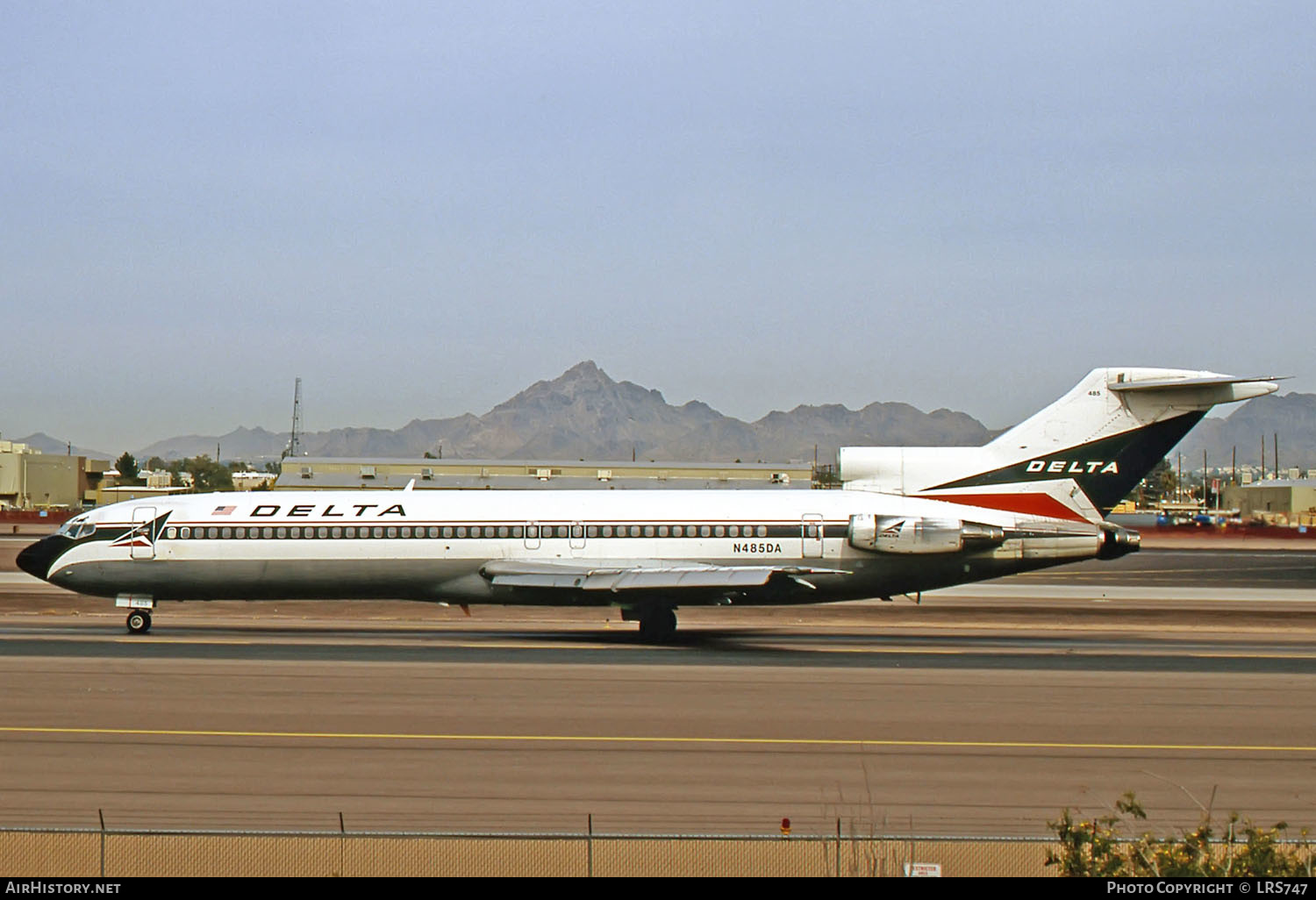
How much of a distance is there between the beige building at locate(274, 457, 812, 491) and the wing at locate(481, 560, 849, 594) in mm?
45232

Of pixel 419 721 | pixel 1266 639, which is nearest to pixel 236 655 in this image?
pixel 419 721

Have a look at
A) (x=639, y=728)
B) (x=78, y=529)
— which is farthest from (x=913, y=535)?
(x=78, y=529)

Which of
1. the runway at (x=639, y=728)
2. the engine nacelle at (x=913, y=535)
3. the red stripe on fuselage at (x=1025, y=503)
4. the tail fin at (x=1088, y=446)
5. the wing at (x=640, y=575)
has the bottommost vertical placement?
the runway at (x=639, y=728)

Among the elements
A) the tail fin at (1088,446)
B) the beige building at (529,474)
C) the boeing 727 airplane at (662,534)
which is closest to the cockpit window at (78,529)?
the boeing 727 airplane at (662,534)

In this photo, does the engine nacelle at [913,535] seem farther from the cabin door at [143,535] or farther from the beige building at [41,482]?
the beige building at [41,482]

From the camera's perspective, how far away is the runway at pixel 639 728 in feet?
43.1

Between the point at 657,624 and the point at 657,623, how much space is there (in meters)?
0.02

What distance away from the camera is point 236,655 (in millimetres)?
24406

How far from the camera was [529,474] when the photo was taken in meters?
90.9

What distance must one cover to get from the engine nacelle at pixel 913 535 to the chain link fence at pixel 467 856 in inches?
762

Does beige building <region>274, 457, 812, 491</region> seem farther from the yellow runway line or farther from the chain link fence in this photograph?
the chain link fence

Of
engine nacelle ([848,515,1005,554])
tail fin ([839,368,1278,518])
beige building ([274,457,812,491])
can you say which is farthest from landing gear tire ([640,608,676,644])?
beige building ([274,457,812,491])

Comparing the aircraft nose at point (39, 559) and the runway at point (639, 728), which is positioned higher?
the aircraft nose at point (39, 559)

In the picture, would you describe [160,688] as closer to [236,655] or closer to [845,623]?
[236,655]
